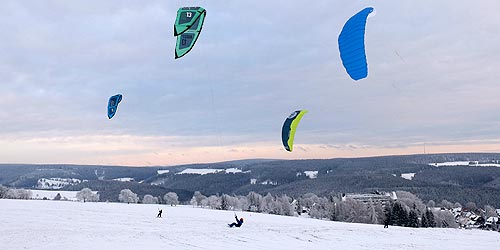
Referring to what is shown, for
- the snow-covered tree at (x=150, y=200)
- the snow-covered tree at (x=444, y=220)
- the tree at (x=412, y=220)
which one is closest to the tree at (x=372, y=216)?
the tree at (x=412, y=220)

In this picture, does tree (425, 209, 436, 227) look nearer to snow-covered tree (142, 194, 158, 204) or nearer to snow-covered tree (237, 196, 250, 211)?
snow-covered tree (237, 196, 250, 211)

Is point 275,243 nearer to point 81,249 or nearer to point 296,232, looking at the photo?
point 296,232

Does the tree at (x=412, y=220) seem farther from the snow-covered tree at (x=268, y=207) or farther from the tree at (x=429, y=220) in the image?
the snow-covered tree at (x=268, y=207)

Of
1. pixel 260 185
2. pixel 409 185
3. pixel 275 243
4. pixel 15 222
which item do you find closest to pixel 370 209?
pixel 275 243

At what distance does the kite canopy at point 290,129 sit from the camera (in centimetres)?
1944

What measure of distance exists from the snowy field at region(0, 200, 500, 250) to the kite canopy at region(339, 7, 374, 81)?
8.00 metres

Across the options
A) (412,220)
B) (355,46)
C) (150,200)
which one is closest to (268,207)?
(150,200)

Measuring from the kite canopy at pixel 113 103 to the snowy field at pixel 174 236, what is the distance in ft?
19.1

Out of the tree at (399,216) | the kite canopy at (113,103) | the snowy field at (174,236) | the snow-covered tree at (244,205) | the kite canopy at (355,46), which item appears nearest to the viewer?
the kite canopy at (355,46)

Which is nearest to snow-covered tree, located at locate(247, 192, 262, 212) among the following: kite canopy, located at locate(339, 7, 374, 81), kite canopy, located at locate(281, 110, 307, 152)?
kite canopy, located at locate(281, 110, 307, 152)

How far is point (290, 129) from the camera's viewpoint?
19.6 m

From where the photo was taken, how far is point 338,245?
20.3 metres

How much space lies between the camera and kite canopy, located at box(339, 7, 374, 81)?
14.3 metres

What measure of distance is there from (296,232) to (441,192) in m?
126
